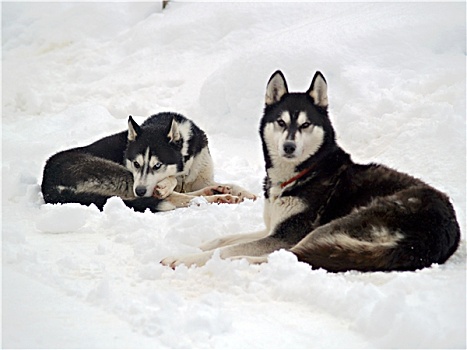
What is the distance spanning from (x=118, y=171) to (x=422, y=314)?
3.86 meters

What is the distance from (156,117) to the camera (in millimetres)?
6570

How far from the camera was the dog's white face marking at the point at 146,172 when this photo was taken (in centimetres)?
576

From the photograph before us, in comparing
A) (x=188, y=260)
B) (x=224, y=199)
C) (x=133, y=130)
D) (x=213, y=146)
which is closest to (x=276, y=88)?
(x=188, y=260)

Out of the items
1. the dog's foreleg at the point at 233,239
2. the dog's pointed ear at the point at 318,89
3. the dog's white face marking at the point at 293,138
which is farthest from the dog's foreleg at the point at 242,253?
the dog's pointed ear at the point at 318,89

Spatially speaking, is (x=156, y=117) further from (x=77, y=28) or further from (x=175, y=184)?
(x=77, y=28)

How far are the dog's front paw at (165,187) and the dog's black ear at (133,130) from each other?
1.65 feet

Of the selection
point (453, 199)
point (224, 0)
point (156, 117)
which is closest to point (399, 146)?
point (453, 199)

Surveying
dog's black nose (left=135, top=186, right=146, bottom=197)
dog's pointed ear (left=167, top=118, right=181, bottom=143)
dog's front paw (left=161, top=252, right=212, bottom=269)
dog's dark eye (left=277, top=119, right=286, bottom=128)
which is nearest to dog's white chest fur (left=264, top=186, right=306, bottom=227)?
dog's dark eye (left=277, top=119, right=286, bottom=128)

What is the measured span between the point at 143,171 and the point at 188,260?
7.27ft

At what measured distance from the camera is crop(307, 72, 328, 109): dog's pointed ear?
4414mm

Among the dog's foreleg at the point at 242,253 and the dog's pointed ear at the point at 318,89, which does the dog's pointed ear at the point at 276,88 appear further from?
the dog's foreleg at the point at 242,253

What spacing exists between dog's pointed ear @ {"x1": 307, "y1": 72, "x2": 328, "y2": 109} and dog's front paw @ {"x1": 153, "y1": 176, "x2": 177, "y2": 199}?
1.96 meters

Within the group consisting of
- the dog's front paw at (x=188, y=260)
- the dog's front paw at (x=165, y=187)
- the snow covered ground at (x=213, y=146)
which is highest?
the snow covered ground at (x=213, y=146)

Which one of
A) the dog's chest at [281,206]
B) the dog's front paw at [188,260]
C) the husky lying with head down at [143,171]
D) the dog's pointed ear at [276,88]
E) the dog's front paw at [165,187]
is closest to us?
the dog's front paw at [188,260]
